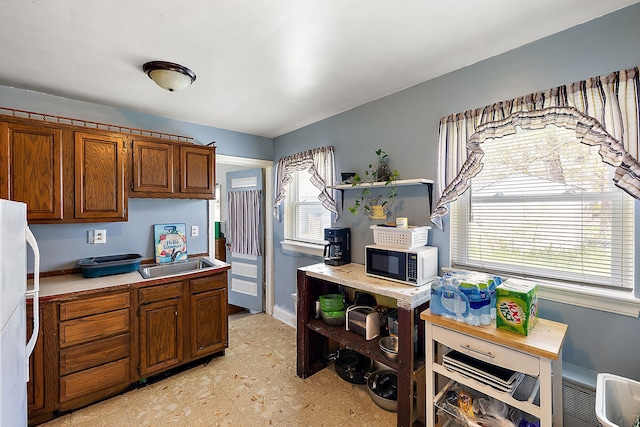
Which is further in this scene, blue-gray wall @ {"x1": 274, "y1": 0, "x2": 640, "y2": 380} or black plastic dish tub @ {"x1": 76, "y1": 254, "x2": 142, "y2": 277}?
black plastic dish tub @ {"x1": 76, "y1": 254, "x2": 142, "y2": 277}

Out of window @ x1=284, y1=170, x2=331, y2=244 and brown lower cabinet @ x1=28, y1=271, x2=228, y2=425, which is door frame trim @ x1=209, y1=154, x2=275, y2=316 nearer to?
window @ x1=284, y1=170, x2=331, y2=244

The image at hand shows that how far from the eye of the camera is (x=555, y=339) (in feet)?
4.42

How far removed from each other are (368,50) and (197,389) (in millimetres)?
2889

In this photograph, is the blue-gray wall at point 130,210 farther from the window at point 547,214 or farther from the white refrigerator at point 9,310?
the window at point 547,214

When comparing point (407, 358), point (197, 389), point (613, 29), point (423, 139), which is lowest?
point (197, 389)

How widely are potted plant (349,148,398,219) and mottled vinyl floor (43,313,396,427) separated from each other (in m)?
1.50

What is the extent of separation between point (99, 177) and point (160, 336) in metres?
1.44

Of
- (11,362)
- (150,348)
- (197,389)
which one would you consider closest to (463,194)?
(11,362)

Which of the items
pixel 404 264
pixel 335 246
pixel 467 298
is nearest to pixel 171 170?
pixel 335 246

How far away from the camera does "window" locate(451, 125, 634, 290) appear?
1491 mm

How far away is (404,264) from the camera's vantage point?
78.7 inches

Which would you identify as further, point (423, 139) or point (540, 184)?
point (423, 139)

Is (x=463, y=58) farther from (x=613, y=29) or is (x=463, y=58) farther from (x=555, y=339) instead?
(x=555, y=339)

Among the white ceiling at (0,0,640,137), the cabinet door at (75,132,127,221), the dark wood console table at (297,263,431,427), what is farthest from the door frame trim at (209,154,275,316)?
the cabinet door at (75,132,127,221)
